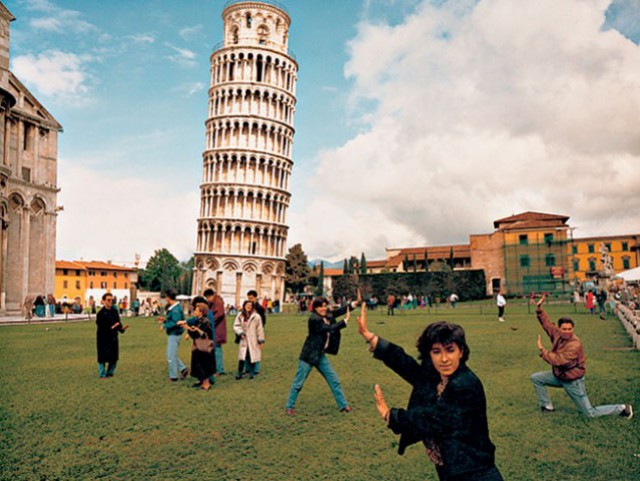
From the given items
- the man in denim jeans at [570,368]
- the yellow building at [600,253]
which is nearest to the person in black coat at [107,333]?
the man in denim jeans at [570,368]

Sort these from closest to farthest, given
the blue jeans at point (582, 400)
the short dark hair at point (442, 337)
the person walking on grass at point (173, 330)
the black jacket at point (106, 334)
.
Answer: the short dark hair at point (442, 337)
the blue jeans at point (582, 400)
the person walking on grass at point (173, 330)
the black jacket at point (106, 334)

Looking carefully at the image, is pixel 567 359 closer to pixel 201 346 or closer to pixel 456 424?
pixel 456 424

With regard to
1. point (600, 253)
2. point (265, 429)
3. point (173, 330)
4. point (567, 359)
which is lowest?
point (265, 429)

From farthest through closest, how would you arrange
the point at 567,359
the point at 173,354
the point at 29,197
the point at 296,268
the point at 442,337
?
the point at 296,268 → the point at 29,197 → the point at 173,354 → the point at 567,359 → the point at 442,337

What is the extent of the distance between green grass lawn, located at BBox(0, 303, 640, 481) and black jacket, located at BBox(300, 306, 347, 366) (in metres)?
0.81

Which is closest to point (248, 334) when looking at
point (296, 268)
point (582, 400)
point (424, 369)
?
point (582, 400)

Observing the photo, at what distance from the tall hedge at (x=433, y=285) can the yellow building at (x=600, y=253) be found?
23.0 metres

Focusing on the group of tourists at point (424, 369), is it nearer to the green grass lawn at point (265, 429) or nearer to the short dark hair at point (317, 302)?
the short dark hair at point (317, 302)

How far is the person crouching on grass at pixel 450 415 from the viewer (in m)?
2.74

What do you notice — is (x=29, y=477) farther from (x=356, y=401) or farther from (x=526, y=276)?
(x=526, y=276)

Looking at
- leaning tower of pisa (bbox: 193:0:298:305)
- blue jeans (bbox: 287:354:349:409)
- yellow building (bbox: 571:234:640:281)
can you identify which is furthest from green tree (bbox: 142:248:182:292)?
blue jeans (bbox: 287:354:349:409)

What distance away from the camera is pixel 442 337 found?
2877 millimetres

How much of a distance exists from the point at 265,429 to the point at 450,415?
4.34 m

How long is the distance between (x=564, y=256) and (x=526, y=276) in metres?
5.94
